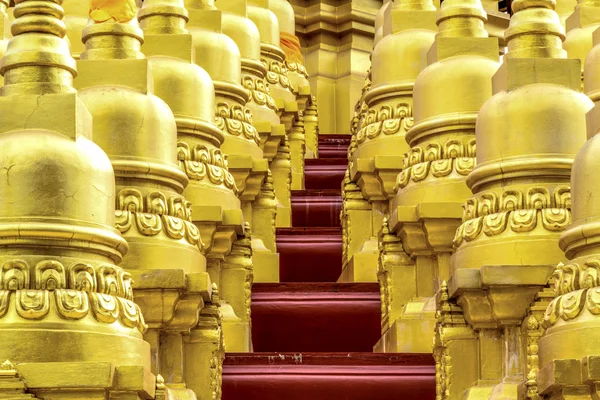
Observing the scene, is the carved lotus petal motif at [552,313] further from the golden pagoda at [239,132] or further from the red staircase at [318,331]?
the golden pagoda at [239,132]

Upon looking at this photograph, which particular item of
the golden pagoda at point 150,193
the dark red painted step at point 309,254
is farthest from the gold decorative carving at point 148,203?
the dark red painted step at point 309,254

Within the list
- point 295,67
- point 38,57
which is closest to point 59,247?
point 38,57

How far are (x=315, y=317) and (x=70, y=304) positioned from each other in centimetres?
308

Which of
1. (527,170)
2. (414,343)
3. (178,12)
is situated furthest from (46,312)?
(178,12)

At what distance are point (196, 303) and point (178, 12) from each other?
8.11 feet

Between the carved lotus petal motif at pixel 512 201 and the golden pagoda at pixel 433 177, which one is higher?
the golden pagoda at pixel 433 177

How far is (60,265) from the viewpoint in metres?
6.07

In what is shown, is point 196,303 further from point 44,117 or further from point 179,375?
point 44,117

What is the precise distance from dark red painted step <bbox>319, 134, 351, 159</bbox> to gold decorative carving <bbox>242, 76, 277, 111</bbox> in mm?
1721

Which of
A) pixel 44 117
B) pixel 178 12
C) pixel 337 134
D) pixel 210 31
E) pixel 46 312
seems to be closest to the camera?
pixel 46 312

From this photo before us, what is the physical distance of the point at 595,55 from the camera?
29.1ft

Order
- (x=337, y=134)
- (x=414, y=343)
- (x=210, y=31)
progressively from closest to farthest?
1. (x=414, y=343)
2. (x=210, y=31)
3. (x=337, y=134)

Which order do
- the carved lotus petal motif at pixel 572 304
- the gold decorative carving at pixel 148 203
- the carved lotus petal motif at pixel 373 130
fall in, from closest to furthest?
the carved lotus petal motif at pixel 572 304 < the gold decorative carving at pixel 148 203 < the carved lotus petal motif at pixel 373 130

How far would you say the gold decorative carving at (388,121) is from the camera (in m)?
10.4
